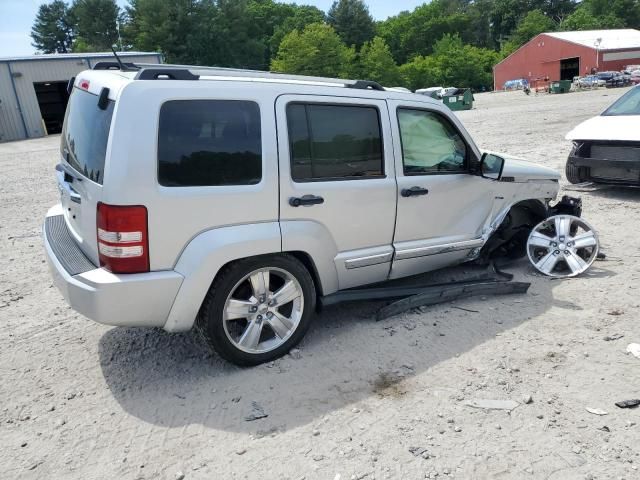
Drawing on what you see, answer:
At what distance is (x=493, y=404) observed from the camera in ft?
10.7

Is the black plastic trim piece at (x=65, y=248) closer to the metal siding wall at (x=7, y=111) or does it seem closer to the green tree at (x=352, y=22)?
the metal siding wall at (x=7, y=111)

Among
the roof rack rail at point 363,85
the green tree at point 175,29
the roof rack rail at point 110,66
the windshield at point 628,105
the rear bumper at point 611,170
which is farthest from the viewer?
the green tree at point 175,29

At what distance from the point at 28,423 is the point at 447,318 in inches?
123

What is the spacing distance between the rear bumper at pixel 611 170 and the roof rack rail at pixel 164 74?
261 inches

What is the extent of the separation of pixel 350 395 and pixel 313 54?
6925 centimetres

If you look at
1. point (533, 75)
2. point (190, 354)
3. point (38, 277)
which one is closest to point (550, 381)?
point (190, 354)

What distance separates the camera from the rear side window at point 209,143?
3.21 metres

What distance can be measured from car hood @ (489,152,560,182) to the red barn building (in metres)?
65.0

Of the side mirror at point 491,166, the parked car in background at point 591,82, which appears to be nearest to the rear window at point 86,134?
the side mirror at point 491,166

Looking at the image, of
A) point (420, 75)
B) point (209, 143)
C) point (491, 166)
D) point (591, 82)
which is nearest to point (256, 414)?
point (209, 143)

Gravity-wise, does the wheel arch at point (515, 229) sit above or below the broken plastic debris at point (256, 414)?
above

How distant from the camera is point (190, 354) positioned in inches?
157

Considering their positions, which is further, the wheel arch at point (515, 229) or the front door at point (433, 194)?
the wheel arch at point (515, 229)

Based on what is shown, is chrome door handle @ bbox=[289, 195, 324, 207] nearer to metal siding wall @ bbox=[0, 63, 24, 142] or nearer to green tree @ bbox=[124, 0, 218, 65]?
metal siding wall @ bbox=[0, 63, 24, 142]
